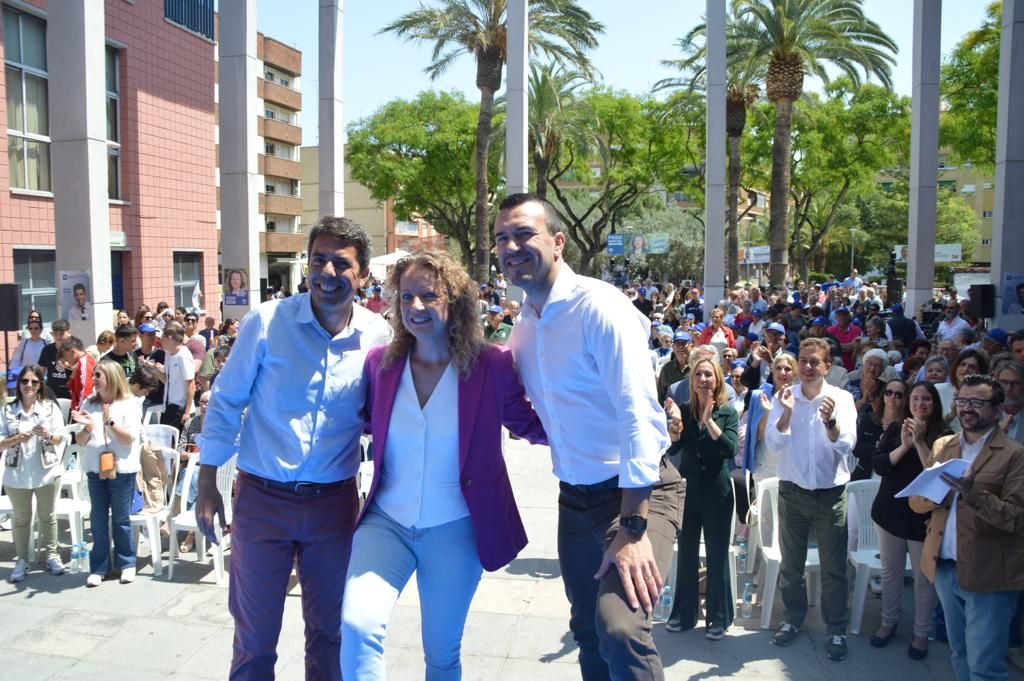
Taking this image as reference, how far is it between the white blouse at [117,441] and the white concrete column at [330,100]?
12.2 m

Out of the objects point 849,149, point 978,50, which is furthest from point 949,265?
point 978,50

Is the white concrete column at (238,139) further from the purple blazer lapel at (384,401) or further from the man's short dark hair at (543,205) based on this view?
the man's short dark hair at (543,205)

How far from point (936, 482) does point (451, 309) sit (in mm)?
2725

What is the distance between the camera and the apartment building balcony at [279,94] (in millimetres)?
51281

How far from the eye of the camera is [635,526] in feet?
8.80

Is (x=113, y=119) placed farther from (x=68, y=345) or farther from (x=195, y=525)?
(x=195, y=525)

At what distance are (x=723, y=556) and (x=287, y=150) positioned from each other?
2159 inches

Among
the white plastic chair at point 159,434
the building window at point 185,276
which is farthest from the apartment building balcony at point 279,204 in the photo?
the white plastic chair at point 159,434

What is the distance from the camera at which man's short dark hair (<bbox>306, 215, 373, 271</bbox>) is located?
3.42 meters

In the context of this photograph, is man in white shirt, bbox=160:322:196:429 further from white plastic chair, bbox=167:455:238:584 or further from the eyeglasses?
the eyeglasses

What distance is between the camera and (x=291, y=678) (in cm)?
451

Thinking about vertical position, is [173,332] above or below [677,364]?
above

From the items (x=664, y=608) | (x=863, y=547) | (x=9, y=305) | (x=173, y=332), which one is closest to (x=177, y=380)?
(x=173, y=332)

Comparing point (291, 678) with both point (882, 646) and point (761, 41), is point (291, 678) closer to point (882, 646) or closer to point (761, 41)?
point (882, 646)
